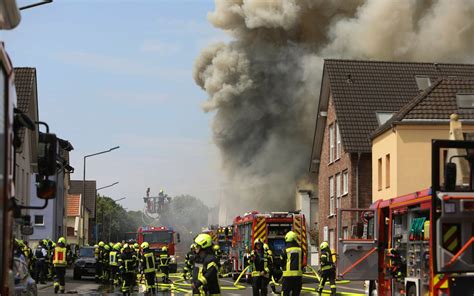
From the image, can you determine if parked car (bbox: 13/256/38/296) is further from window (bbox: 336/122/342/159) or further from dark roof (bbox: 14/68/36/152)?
dark roof (bbox: 14/68/36/152)

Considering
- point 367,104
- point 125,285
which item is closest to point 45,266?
point 125,285

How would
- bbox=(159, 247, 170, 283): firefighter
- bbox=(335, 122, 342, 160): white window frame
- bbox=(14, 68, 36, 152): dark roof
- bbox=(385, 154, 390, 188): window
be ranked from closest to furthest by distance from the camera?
bbox=(159, 247, 170, 283): firefighter
bbox=(385, 154, 390, 188): window
bbox=(335, 122, 342, 160): white window frame
bbox=(14, 68, 36, 152): dark roof

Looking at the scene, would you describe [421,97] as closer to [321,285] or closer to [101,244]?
[101,244]

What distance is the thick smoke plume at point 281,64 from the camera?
164 ft

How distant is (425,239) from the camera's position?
13.7 metres

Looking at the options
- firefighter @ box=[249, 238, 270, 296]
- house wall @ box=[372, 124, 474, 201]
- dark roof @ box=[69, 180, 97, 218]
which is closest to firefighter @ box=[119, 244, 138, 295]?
firefighter @ box=[249, 238, 270, 296]

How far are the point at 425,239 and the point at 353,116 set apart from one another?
24.8 m

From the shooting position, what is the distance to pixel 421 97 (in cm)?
3284

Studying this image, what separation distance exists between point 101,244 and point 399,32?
25044mm

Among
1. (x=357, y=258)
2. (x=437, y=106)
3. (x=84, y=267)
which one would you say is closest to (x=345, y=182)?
(x=437, y=106)

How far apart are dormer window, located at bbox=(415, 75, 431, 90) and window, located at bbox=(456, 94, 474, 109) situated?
28.3 ft

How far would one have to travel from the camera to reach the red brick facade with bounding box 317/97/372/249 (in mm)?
37031

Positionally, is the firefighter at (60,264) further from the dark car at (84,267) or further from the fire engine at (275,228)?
the dark car at (84,267)

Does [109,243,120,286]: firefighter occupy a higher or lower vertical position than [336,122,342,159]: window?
lower
